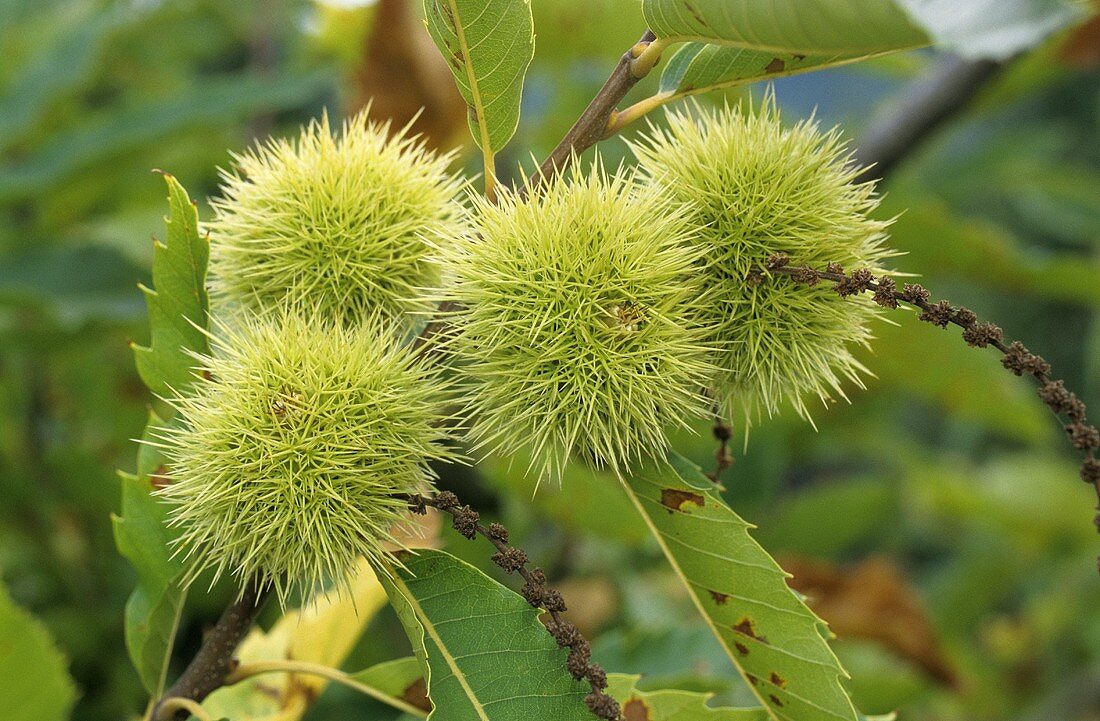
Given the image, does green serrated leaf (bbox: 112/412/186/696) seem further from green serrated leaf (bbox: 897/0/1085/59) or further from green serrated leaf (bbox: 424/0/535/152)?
green serrated leaf (bbox: 897/0/1085/59)

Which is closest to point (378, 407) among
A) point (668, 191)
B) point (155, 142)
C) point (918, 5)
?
point (668, 191)

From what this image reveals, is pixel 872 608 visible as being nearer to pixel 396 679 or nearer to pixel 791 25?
pixel 396 679

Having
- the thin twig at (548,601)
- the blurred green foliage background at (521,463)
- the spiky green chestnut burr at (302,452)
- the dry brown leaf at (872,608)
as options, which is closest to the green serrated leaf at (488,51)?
the spiky green chestnut burr at (302,452)

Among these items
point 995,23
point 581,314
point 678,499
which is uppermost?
point 995,23

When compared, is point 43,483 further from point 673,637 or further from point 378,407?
point 378,407

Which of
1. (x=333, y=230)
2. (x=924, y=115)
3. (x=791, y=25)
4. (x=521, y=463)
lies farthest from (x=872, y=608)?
(x=791, y=25)

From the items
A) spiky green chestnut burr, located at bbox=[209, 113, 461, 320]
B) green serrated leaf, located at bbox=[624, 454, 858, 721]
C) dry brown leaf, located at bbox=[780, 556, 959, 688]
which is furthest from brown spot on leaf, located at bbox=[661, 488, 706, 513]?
dry brown leaf, located at bbox=[780, 556, 959, 688]
